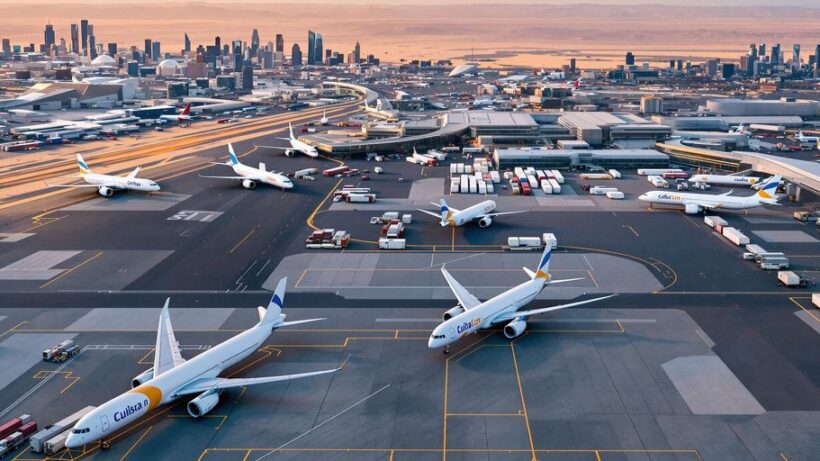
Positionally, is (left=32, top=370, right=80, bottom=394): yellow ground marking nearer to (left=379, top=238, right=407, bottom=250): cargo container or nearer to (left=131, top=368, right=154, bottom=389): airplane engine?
(left=131, top=368, right=154, bottom=389): airplane engine

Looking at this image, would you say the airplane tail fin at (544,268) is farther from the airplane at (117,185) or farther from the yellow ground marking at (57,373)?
the airplane at (117,185)

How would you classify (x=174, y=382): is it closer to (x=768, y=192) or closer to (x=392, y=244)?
(x=392, y=244)

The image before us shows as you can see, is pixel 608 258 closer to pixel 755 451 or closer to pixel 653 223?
pixel 653 223

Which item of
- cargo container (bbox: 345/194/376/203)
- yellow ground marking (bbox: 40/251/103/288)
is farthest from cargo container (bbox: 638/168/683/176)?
yellow ground marking (bbox: 40/251/103/288)

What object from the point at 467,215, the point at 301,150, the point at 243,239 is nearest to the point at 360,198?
the point at 467,215

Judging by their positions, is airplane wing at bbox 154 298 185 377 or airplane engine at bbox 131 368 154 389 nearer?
airplane engine at bbox 131 368 154 389

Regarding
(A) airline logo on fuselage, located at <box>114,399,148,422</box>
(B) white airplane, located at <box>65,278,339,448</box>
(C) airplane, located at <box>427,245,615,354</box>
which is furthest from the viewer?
(C) airplane, located at <box>427,245,615,354</box>

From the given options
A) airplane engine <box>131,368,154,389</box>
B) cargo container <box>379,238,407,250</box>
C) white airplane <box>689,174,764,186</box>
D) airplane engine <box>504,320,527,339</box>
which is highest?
white airplane <box>689,174,764,186</box>
